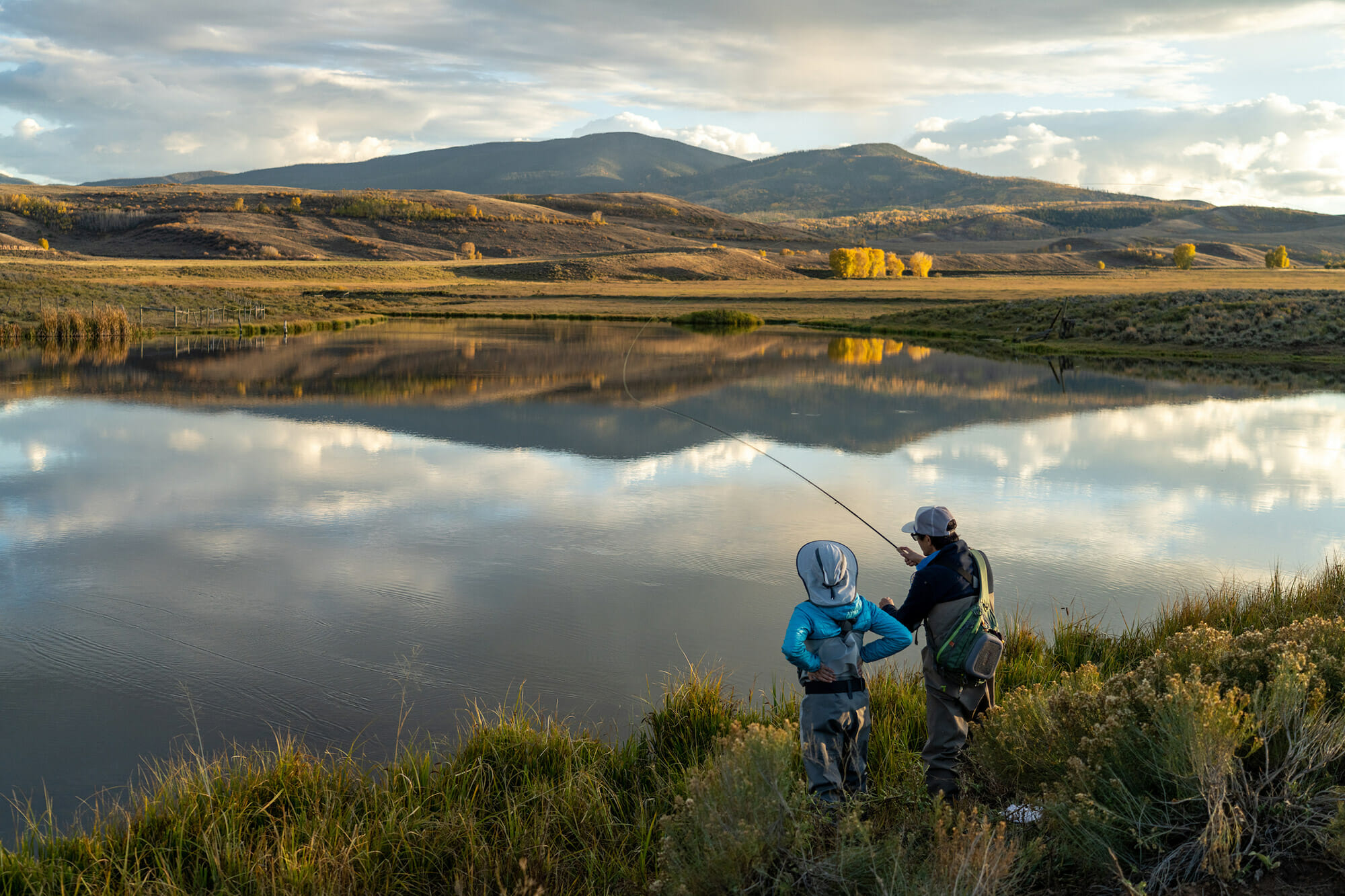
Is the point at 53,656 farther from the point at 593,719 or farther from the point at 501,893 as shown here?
the point at 501,893

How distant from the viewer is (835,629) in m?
4.49

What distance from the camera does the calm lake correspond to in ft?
21.7

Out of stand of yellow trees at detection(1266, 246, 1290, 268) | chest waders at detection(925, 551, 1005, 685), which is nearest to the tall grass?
chest waders at detection(925, 551, 1005, 685)

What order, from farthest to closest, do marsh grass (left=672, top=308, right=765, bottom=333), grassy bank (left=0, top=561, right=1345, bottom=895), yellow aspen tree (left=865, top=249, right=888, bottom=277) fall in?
yellow aspen tree (left=865, top=249, right=888, bottom=277) < marsh grass (left=672, top=308, right=765, bottom=333) < grassy bank (left=0, top=561, right=1345, bottom=895)

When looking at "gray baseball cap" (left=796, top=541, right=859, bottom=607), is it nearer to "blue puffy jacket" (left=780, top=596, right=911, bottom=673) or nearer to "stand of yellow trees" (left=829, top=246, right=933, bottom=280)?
"blue puffy jacket" (left=780, top=596, right=911, bottom=673)

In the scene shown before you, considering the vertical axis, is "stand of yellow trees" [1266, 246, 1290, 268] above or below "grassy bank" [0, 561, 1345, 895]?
above

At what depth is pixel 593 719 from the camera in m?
6.16

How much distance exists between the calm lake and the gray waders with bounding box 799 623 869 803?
5.84 feet

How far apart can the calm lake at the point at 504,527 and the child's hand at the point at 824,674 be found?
77.0 inches

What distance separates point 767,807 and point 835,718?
0.86 meters

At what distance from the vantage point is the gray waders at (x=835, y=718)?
4.52 meters

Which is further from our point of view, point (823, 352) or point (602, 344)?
point (602, 344)

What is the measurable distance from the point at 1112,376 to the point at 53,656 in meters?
27.7

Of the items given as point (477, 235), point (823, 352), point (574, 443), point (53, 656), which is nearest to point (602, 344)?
point (823, 352)
